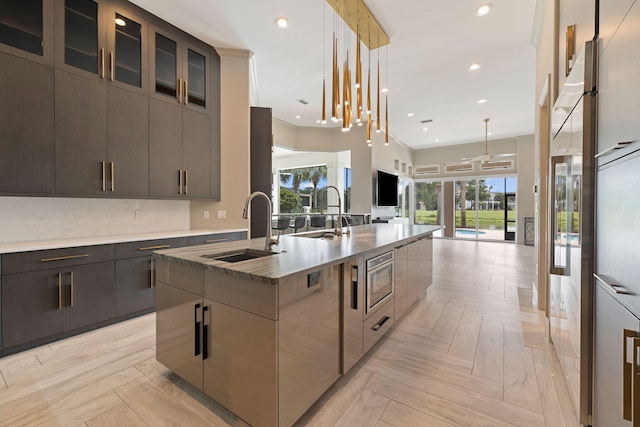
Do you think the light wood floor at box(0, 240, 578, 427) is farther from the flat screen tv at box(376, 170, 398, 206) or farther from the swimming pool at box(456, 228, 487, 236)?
the swimming pool at box(456, 228, 487, 236)

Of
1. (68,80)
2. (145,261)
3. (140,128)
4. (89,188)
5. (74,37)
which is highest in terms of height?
(74,37)

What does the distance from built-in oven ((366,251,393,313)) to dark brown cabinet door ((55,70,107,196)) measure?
2.79 m

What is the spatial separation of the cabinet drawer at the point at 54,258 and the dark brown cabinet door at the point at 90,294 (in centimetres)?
6

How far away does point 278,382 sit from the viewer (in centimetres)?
125

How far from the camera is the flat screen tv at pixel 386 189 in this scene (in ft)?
24.4

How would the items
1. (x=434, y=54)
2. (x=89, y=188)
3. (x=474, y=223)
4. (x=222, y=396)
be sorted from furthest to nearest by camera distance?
(x=474, y=223) < (x=434, y=54) < (x=89, y=188) < (x=222, y=396)

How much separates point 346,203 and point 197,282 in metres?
7.17

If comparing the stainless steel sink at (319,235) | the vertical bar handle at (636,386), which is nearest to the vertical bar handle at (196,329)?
the stainless steel sink at (319,235)

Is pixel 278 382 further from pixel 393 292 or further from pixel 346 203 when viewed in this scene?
pixel 346 203

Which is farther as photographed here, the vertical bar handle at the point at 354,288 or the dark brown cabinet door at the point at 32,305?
the dark brown cabinet door at the point at 32,305

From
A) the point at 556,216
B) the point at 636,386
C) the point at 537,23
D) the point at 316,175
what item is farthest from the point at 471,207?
the point at 636,386

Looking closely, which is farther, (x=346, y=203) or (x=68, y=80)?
(x=346, y=203)

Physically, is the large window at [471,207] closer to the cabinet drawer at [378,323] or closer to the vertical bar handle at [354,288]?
the cabinet drawer at [378,323]

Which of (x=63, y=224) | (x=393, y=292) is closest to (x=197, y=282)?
(x=393, y=292)
